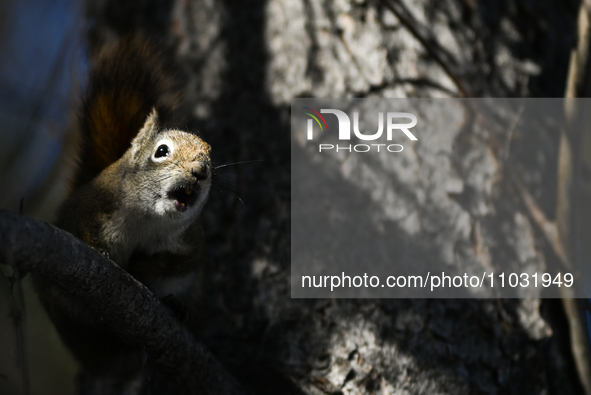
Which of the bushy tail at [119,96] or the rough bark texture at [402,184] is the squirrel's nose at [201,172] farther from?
the bushy tail at [119,96]

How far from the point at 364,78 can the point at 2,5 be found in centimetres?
246

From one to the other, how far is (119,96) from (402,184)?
2.76 ft

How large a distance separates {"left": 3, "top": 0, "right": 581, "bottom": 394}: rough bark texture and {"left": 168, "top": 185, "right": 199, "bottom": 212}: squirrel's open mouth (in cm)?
21

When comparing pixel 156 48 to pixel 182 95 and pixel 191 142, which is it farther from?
pixel 191 142

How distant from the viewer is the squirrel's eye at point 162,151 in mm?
1240

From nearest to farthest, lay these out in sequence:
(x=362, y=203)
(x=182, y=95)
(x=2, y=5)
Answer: (x=362, y=203) < (x=182, y=95) < (x=2, y=5)

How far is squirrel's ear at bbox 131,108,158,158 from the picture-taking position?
4.24ft

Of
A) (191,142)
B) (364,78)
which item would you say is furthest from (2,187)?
(364,78)

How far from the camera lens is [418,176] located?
1.43m

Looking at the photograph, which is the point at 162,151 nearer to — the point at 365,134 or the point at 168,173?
the point at 168,173

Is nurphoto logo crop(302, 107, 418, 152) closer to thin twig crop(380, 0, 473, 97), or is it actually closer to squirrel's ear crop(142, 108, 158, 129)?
thin twig crop(380, 0, 473, 97)

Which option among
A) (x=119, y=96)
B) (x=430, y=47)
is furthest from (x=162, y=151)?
(x=430, y=47)

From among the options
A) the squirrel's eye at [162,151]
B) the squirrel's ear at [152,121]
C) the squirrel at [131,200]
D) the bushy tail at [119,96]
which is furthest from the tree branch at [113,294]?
the bushy tail at [119,96]

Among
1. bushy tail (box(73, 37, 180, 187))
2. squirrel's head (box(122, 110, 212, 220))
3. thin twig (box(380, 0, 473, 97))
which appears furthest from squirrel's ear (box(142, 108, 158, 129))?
thin twig (box(380, 0, 473, 97))
